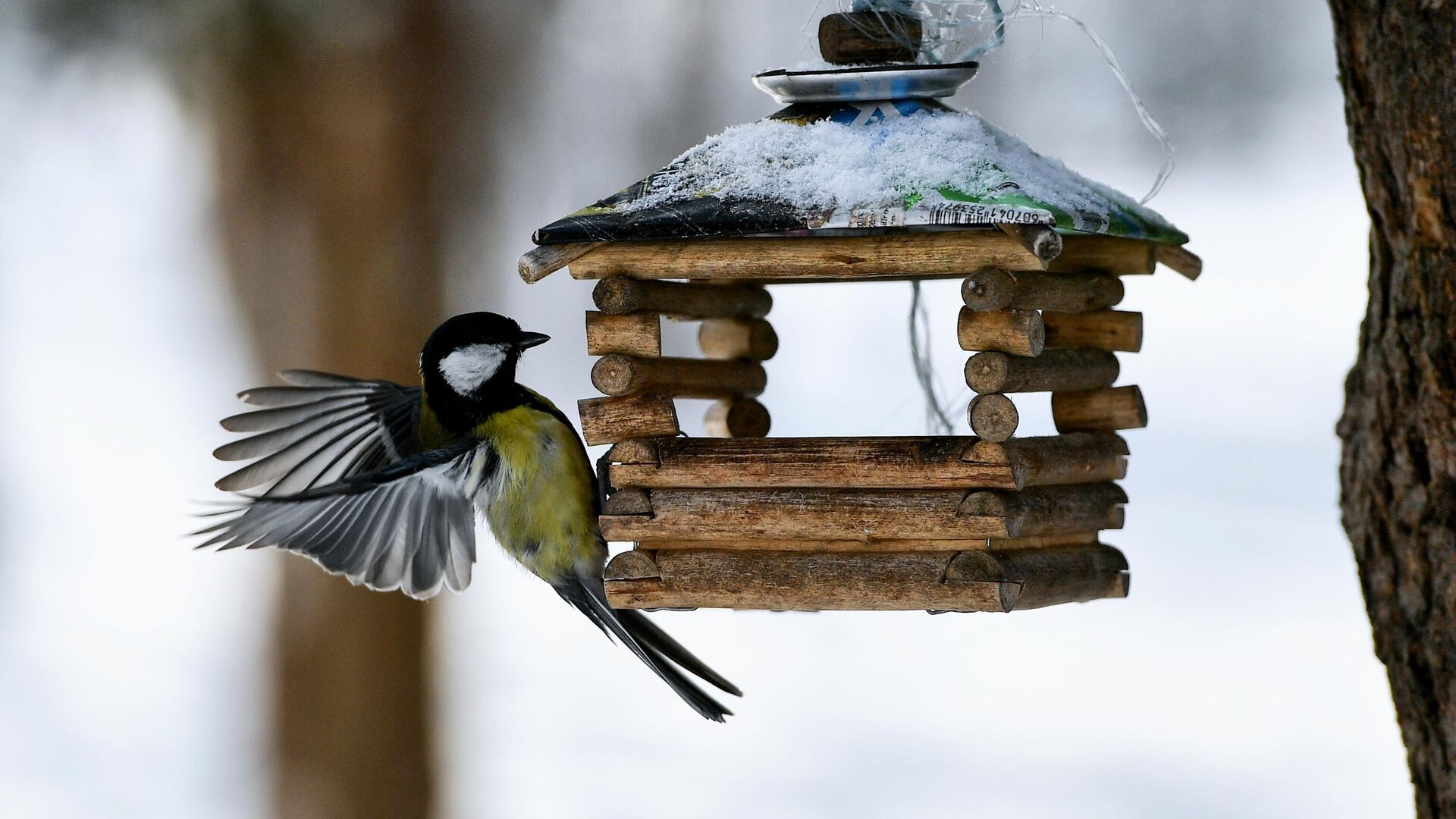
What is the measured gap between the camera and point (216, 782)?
6.00 m

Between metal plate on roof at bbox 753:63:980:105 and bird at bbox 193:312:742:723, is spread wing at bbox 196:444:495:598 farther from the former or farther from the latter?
metal plate on roof at bbox 753:63:980:105

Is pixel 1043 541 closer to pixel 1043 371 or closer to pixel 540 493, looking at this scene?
pixel 1043 371

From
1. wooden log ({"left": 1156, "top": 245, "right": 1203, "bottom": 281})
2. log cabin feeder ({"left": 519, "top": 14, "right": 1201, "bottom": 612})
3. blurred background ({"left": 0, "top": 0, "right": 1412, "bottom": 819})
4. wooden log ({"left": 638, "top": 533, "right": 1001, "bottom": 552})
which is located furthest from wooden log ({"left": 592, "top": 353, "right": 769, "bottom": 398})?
blurred background ({"left": 0, "top": 0, "right": 1412, "bottom": 819})

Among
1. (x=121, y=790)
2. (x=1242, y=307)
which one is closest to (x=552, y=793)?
(x=121, y=790)

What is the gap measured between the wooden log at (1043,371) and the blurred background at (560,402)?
8.94ft

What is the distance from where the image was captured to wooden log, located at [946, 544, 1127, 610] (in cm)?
201

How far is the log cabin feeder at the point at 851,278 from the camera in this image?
6.40 feet

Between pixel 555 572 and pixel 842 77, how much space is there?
1153 mm

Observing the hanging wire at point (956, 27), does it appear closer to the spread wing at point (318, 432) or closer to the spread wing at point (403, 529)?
the spread wing at point (403, 529)

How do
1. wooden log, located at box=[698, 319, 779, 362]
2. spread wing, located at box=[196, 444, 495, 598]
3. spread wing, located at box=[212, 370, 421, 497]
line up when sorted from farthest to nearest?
wooden log, located at box=[698, 319, 779, 362] < spread wing, located at box=[212, 370, 421, 497] < spread wing, located at box=[196, 444, 495, 598]

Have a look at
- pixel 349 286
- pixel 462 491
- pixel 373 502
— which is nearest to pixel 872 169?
pixel 462 491

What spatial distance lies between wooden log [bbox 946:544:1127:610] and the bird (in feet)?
2.22

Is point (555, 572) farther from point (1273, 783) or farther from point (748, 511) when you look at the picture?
point (1273, 783)

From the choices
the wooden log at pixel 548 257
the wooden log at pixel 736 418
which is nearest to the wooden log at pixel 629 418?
the wooden log at pixel 548 257
